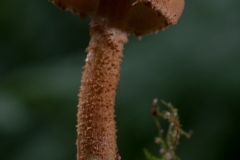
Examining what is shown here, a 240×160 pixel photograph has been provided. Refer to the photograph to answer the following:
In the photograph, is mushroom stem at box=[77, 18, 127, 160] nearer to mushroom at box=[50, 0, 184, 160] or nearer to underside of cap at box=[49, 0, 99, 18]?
mushroom at box=[50, 0, 184, 160]

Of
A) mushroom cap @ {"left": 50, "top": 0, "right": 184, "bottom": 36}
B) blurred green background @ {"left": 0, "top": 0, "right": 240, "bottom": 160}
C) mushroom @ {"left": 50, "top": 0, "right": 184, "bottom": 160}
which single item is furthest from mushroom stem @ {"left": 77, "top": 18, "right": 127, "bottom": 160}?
blurred green background @ {"left": 0, "top": 0, "right": 240, "bottom": 160}

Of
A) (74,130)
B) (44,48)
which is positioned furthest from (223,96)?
(44,48)

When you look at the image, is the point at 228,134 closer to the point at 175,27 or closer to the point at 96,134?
the point at 175,27

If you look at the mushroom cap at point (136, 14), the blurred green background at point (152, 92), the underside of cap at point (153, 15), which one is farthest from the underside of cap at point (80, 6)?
the blurred green background at point (152, 92)

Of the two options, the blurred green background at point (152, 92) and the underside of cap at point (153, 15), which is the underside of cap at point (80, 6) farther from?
the blurred green background at point (152, 92)

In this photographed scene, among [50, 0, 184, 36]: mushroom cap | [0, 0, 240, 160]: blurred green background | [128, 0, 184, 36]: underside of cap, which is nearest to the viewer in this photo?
[128, 0, 184, 36]: underside of cap

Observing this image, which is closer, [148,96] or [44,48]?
[148,96]
